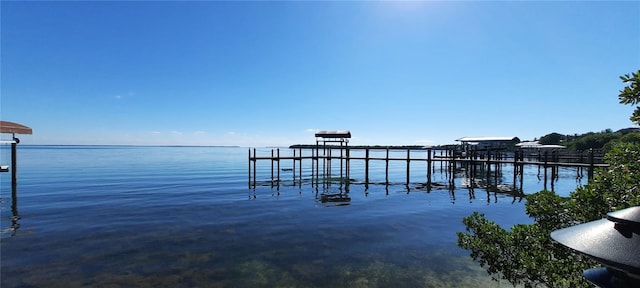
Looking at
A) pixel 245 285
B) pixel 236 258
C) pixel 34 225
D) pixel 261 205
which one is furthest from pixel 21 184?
pixel 245 285

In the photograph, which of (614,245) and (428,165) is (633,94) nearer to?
(614,245)

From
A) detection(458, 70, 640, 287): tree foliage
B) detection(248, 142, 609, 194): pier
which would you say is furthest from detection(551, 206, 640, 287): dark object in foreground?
detection(248, 142, 609, 194): pier

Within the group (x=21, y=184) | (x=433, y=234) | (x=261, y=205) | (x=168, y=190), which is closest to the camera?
(x=433, y=234)

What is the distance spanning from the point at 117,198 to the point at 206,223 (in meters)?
8.36

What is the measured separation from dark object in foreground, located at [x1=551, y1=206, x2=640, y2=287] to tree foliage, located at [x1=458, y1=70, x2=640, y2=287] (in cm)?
186

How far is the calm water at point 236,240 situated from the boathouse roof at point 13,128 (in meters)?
3.61

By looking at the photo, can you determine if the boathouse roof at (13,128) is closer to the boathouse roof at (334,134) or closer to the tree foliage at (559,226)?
the tree foliage at (559,226)

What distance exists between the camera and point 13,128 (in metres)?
15.2

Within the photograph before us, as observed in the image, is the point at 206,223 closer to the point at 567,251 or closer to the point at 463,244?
the point at 463,244

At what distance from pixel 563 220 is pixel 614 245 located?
3.11 m

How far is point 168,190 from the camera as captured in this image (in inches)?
762

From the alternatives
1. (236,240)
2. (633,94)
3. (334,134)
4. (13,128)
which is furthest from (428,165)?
(13,128)

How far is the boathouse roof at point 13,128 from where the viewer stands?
14677 mm

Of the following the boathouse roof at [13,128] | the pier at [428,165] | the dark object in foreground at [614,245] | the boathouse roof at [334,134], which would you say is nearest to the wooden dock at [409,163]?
the pier at [428,165]
